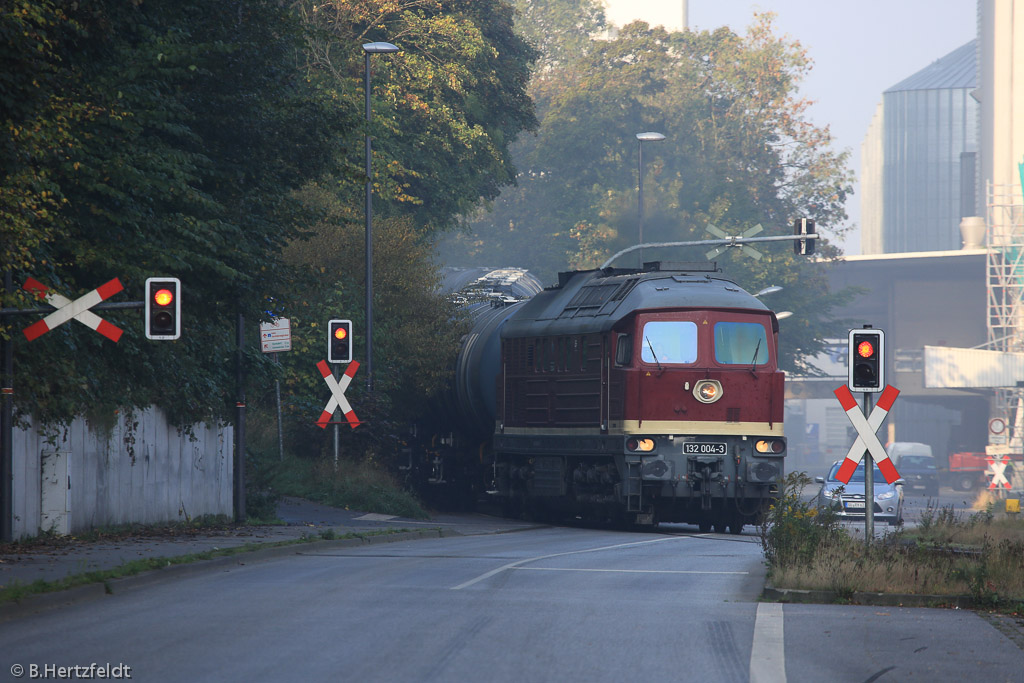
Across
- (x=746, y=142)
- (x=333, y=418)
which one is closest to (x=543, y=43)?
(x=746, y=142)

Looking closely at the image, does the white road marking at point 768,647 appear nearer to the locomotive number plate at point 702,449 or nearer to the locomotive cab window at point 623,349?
the locomotive number plate at point 702,449

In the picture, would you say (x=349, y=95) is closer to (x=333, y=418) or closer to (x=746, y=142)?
(x=333, y=418)

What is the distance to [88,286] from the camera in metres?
20.1

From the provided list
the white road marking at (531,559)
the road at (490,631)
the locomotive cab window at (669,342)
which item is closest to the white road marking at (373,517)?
the white road marking at (531,559)

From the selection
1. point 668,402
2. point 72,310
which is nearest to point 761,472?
point 668,402

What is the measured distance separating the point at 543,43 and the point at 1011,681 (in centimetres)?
9329

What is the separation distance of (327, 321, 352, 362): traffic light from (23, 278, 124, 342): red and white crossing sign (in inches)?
372

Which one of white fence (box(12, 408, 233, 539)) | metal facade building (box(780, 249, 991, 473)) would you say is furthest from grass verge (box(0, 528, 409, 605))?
metal facade building (box(780, 249, 991, 473))

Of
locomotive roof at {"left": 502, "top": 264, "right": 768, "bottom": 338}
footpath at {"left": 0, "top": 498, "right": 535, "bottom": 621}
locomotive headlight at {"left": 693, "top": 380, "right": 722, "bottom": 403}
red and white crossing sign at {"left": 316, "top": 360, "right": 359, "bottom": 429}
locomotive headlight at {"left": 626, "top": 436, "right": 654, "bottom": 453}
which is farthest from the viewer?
red and white crossing sign at {"left": 316, "top": 360, "right": 359, "bottom": 429}

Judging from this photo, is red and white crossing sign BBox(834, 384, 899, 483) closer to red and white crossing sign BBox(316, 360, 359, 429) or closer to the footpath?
the footpath

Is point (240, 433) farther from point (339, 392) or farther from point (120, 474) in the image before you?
point (339, 392)

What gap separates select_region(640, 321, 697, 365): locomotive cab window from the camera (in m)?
26.0

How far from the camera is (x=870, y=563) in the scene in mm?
15492

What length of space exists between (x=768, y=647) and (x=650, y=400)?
14.3 meters
